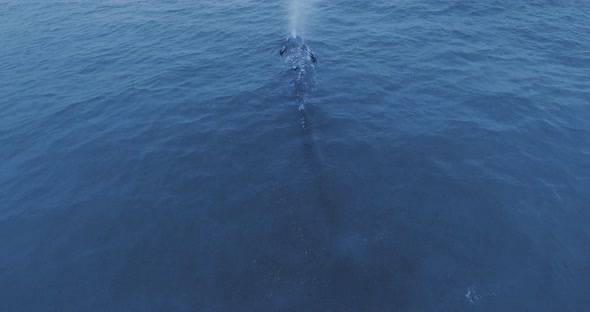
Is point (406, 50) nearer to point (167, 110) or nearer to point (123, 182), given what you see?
point (167, 110)

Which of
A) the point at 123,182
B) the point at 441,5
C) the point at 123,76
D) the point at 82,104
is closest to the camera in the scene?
the point at 123,182

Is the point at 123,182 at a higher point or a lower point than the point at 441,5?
lower

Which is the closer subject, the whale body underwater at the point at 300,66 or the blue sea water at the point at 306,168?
the blue sea water at the point at 306,168

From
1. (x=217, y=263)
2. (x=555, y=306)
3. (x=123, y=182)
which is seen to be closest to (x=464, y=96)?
(x=555, y=306)

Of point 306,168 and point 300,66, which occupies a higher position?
point 300,66

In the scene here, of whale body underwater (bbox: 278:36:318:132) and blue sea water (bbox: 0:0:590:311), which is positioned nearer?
blue sea water (bbox: 0:0:590:311)

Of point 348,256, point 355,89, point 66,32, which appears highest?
point 66,32

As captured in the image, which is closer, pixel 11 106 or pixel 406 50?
pixel 11 106

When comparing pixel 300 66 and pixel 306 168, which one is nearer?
pixel 306 168
